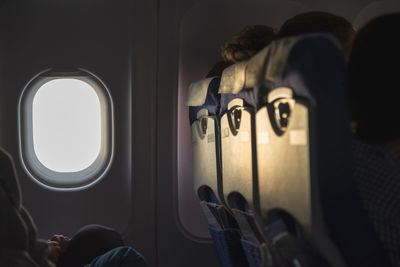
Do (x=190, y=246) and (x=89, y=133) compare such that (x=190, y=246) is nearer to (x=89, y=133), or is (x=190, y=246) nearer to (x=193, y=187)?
(x=193, y=187)

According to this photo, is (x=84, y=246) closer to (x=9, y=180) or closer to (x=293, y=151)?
(x=293, y=151)

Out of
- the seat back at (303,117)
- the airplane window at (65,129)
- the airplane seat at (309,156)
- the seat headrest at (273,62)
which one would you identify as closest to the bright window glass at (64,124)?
the airplane window at (65,129)

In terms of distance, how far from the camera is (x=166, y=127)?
3.39 metres

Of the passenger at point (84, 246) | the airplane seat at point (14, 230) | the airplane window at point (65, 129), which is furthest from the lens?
the airplane window at point (65, 129)

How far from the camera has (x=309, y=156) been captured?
1.46 metres

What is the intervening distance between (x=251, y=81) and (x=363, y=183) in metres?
0.47

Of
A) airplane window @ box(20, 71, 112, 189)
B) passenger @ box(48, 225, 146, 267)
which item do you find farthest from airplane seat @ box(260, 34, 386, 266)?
airplane window @ box(20, 71, 112, 189)

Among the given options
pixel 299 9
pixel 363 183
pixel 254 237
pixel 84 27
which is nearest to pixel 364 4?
pixel 299 9

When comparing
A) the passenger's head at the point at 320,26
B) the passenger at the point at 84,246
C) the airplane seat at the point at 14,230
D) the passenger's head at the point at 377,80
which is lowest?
the passenger at the point at 84,246

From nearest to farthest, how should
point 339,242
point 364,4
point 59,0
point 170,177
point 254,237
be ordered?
point 339,242
point 254,237
point 59,0
point 170,177
point 364,4

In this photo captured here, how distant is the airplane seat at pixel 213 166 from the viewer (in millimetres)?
2635

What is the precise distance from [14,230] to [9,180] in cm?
11

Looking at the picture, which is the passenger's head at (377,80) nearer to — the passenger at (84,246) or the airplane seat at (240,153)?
the airplane seat at (240,153)

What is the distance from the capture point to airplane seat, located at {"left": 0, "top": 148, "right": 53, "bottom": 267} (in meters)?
1.11
